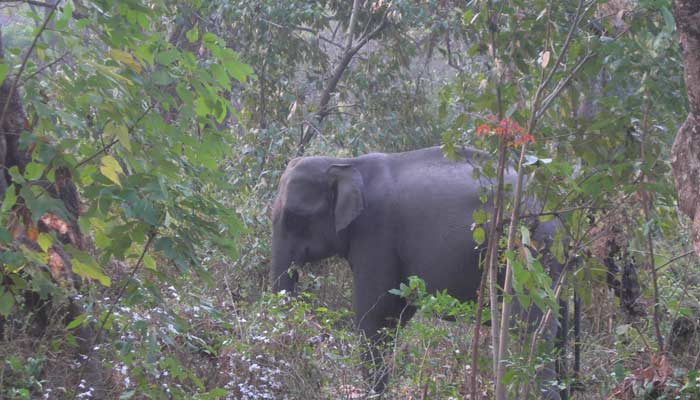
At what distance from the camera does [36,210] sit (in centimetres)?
288

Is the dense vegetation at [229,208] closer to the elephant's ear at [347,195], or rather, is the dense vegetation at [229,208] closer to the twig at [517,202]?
the twig at [517,202]

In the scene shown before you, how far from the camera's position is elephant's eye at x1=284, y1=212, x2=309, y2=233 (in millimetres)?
7574

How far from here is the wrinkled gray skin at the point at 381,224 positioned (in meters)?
7.02

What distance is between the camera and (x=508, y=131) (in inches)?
139

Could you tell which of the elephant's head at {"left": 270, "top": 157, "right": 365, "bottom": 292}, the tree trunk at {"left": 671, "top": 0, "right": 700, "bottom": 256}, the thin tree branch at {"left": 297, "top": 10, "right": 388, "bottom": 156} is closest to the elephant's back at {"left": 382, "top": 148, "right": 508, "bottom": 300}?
the elephant's head at {"left": 270, "top": 157, "right": 365, "bottom": 292}

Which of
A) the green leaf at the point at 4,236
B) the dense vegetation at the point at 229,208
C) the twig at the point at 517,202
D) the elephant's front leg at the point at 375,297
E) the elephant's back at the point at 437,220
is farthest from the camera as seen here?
the elephant's front leg at the point at 375,297

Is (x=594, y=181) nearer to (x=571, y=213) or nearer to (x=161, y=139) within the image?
(x=571, y=213)

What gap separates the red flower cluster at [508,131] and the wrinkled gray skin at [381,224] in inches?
128

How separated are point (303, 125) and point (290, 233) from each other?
251cm

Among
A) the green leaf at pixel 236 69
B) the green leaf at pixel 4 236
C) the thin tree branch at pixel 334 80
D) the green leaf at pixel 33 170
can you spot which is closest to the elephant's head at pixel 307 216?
the thin tree branch at pixel 334 80

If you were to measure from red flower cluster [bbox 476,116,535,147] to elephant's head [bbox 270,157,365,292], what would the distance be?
381 cm

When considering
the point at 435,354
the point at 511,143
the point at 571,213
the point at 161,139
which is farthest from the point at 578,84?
the point at 161,139

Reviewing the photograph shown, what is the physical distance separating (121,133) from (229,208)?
4.80ft

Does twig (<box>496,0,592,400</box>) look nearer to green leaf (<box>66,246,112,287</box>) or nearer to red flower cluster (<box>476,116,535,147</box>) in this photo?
red flower cluster (<box>476,116,535,147</box>)
